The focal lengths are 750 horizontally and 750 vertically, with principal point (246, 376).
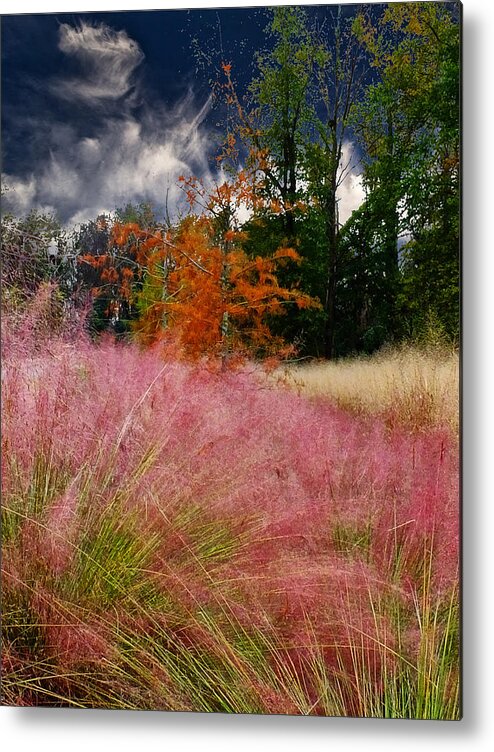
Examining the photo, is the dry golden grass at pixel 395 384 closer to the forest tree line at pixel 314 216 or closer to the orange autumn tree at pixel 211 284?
the forest tree line at pixel 314 216

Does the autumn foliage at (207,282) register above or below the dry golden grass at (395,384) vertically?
above

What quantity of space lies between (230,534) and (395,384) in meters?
0.77

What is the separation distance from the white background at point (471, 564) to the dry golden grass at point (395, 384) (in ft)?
0.29

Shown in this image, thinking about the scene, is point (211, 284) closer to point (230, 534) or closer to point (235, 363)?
point (235, 363)

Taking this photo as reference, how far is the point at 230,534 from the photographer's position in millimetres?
2605

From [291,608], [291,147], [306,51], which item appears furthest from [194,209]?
[291,608]

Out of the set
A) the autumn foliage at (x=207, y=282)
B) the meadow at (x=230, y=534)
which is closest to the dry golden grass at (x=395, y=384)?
the meadow at (x=230, y=534)

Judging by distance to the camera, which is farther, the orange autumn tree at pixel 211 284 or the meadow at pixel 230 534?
the orange autumn tree at pixel 211 284

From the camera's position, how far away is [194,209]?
269cm

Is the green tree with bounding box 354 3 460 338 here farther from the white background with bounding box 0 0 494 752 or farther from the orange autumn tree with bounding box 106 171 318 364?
the orange autumn tree with bounding box 106 171 318 364

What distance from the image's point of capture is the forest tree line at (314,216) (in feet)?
8.46

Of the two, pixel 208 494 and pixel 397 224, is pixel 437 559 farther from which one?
pixel 397 224

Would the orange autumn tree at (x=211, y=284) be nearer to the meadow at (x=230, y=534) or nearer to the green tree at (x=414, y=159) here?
the meadow at (x=230, y=534)

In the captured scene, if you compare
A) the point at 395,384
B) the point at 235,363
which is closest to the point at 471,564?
the point at 395,384
